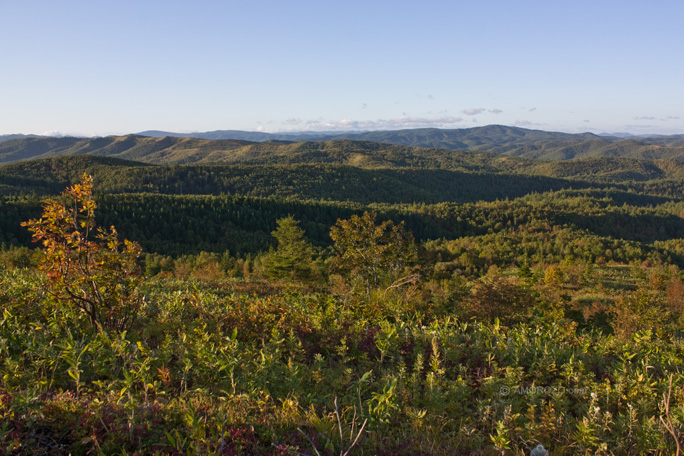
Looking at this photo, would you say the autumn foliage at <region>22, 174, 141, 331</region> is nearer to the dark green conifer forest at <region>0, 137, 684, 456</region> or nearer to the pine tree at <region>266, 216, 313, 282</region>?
the dark green conifer forest at <region>0, 137, 684, 456</region>

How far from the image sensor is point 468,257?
206 ft

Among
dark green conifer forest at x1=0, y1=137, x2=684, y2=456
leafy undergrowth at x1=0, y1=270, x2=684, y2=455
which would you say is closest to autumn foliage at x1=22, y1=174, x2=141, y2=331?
dark green conifer forest at x1=0, y1=137, x2=684, y2=456

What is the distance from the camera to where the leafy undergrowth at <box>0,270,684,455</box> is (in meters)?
3.48

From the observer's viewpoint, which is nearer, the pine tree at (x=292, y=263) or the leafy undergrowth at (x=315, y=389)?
the leafy undergrowth at (x=315, y=389)

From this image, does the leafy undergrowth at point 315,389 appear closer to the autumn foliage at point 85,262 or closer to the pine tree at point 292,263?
the autumn foliage at point 85,262

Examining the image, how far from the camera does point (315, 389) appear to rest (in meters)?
4.98

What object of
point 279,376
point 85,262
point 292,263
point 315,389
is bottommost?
point 292,263

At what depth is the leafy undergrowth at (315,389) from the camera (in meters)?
3.48

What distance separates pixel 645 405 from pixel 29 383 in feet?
25.3

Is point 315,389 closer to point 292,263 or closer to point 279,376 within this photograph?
point 279,376

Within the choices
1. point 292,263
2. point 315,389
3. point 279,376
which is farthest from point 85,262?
point 292,263

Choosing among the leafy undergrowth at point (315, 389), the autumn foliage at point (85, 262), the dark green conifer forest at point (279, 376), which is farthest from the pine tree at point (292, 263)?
the autumn foliage at point (85, 262)

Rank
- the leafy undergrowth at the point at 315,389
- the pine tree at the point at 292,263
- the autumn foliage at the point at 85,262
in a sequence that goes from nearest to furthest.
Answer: the leafy undergrowth at the point at 315,389 < the autumn foliage at the point at 85,262 < the pine tree at the point at 292,263

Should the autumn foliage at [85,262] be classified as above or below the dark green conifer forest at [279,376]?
above
